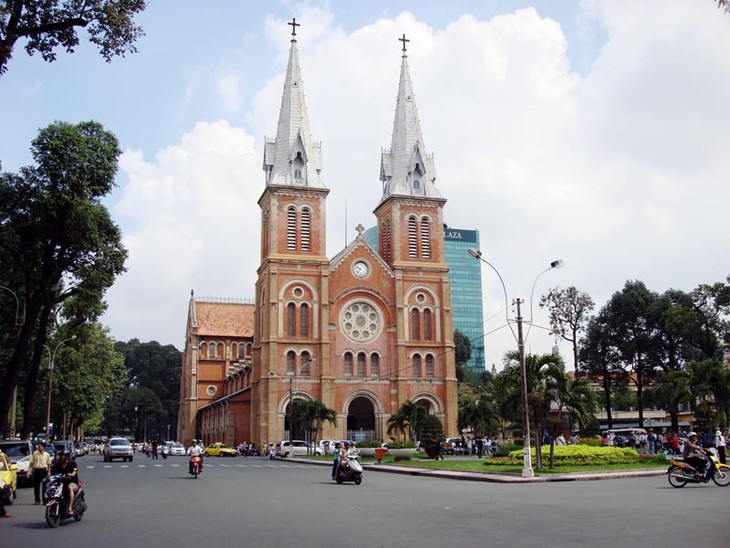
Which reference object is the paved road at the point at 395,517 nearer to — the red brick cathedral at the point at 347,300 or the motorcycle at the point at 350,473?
the motorcycle at the point at 350,473

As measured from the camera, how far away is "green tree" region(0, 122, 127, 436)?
1196 inches

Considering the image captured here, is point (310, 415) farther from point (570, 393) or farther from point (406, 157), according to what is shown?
point (570, 393)

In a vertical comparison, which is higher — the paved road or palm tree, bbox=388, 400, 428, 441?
palm tree, bbox=388, 400, 428, 441

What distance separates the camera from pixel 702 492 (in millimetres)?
18531

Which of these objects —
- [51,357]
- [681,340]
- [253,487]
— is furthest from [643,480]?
[681,340]

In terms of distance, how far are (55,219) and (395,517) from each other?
2227 centimetres

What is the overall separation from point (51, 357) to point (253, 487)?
1119 inches

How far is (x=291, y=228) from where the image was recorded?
2512 inches

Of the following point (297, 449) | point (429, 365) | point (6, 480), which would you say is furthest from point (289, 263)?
point (6, 480)

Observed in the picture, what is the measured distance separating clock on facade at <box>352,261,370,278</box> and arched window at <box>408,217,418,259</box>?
13.7 feet

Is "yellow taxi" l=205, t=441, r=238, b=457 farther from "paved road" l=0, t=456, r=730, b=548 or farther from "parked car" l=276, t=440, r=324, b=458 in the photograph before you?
"paved road" l=0, t=456, r=730, b=548

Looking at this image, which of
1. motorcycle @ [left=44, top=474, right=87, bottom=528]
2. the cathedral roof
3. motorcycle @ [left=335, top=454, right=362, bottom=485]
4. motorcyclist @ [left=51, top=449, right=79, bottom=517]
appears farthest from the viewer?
the cathedral roof

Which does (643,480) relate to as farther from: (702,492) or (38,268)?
(38,268)

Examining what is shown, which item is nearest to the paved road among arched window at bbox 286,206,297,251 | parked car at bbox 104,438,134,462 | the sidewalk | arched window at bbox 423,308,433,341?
the sidewalk
